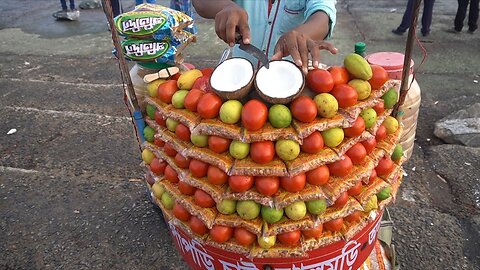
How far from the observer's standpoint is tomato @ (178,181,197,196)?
70.2 inches

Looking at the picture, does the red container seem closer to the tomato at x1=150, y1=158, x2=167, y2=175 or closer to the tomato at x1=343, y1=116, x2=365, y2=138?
the tomato at x1=150, y1=158, x2=167, y2=175

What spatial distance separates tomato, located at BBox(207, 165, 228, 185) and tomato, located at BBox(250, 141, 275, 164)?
0.15 metres

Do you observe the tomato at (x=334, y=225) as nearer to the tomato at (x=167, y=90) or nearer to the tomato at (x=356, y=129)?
the tomato at (x=356, y=129)

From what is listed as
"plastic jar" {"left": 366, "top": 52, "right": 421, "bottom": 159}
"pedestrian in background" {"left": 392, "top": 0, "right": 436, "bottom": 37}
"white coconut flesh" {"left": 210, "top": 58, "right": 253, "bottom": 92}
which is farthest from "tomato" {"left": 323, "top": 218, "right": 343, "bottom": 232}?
"pedestrian in background" {"left": 392, "top": 0, "right": 436, "bottom": 37}

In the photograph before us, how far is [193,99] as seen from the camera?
168cm

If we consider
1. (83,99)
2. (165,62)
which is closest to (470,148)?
(165,62)

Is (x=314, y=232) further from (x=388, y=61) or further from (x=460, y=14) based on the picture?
(x=460, y=14)

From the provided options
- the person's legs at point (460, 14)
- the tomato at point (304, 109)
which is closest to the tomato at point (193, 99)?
the tomato at point (304, 109)

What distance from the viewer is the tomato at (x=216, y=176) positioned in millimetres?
1646

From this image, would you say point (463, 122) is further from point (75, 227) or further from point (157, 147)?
point (75, 227)

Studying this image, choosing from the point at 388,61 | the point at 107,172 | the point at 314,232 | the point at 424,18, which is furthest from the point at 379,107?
the point at 424,18

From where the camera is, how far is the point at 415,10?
1.62m

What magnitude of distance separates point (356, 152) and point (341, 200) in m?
0.21

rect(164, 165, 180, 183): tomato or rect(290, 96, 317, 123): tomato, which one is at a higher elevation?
rect(290, 96, 317, 123): tomato
